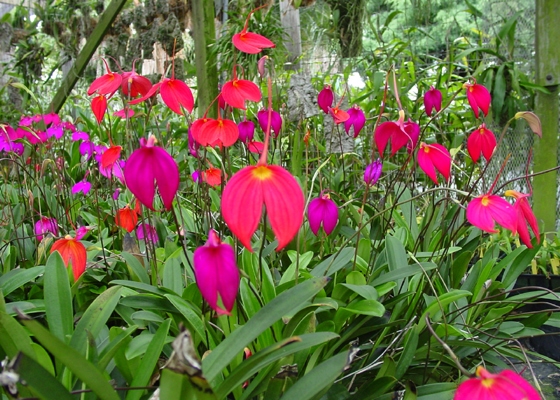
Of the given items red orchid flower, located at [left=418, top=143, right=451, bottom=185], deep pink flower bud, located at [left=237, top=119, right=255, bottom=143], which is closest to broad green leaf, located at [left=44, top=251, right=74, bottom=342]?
deep pink flower bud, located at [left=237, top=119, right=255, bottom=143]

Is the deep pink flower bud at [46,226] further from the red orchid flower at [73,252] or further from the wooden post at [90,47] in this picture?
the wooden post at [90,47]

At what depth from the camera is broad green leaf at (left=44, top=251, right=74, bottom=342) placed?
2.85 feet

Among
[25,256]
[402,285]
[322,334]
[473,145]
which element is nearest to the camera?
[322,334]

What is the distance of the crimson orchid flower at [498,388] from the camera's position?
0.47m

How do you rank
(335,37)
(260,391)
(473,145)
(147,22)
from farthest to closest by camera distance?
(147,22) → (335,37) → (473,145) → (260,391)

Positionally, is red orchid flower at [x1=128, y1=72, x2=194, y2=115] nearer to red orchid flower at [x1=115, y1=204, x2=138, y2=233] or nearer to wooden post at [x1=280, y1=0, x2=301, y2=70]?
red orchid flower at [x1=115, y1=204, x2=138, y2=233]

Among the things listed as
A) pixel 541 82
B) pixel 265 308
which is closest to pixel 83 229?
pixel 265 308

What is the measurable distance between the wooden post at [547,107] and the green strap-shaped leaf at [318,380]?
7.44 feet

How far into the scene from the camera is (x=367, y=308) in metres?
0.95

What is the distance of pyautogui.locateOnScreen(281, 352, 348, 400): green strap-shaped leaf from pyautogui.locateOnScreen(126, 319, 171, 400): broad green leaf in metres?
0.23

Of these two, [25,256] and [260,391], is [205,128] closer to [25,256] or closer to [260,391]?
[260,391]

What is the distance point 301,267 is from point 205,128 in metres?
0.44

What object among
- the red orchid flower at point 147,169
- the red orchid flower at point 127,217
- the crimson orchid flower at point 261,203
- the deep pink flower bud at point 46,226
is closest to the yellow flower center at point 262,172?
the crimson orchid flower at point 261,203

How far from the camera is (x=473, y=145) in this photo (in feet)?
3.76
